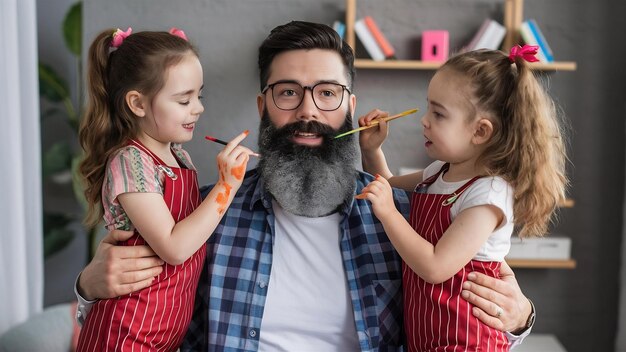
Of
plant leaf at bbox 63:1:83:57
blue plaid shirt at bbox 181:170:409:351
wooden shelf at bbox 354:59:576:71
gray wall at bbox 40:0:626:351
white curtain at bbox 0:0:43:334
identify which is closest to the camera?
blue plaid shirt at bbox 181:170:409:351

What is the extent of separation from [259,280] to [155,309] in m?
0.29

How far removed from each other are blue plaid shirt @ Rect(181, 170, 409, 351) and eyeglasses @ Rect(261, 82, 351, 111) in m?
0.24

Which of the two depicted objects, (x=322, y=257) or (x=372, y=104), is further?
(x=372, y=104)

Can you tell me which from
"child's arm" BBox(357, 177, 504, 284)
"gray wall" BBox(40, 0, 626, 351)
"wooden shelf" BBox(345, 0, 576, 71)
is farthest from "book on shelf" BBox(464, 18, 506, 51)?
"child's arm" BBox(357, 177, 504, 284)

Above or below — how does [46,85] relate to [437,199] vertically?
above

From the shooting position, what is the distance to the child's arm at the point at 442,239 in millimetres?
1356

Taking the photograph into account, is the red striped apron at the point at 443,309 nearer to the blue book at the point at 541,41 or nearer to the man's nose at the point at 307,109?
the man's nose at the point at 307,109

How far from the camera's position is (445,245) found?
136 cm

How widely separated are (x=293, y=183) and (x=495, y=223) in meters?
0.54

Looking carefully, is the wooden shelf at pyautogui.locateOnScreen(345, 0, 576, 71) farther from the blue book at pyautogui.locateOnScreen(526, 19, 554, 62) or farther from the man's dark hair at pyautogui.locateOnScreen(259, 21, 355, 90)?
the man's dark hair at pyautogui.locateOnScreen(259, 21, 355, 90)

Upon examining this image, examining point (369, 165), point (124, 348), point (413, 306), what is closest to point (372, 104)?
point (369, 165)

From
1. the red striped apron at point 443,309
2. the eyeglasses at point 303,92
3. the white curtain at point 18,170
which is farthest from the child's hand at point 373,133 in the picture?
the white curtain at point 18,170

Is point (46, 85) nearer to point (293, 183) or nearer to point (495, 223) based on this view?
point (293, 183)

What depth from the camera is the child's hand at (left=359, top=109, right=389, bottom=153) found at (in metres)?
1.79
